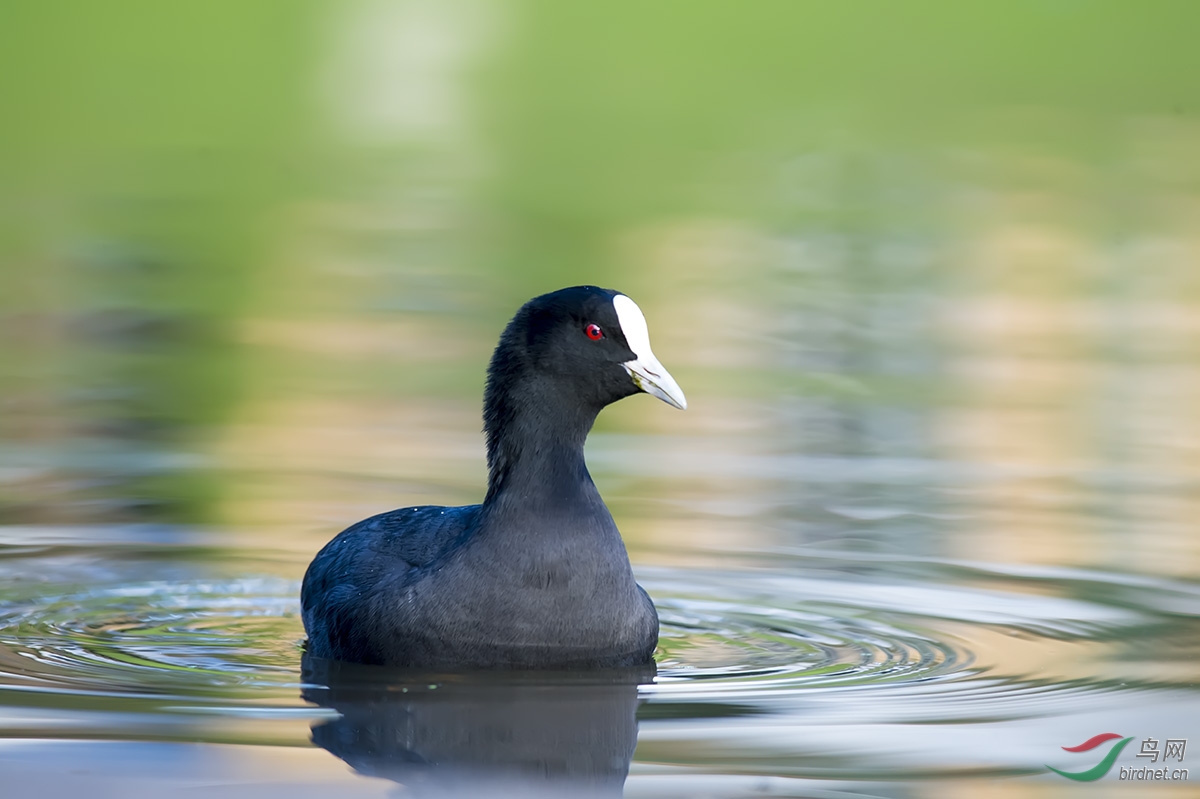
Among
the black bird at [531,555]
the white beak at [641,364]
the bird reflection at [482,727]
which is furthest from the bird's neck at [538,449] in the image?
the bird reflection at [482,727]

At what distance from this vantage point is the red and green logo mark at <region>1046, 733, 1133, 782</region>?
5.01 metres

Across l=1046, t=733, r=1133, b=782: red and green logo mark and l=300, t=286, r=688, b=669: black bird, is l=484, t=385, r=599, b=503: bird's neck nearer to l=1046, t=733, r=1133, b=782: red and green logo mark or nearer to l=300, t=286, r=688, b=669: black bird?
l=300, t=286, r=688, b=669: black bird

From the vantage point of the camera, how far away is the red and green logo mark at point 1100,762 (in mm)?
5008

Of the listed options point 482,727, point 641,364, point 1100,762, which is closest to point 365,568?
point 641,364

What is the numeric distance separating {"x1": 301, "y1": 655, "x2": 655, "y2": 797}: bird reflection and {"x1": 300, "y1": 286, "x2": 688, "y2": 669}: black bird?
89 mm

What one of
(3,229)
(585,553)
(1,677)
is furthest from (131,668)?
(3,229)

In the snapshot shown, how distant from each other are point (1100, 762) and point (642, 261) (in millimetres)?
10880

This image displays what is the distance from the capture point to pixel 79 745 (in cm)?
497

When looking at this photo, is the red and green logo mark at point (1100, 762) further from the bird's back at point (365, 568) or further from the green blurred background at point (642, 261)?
the green blurred background at point (642, 261)

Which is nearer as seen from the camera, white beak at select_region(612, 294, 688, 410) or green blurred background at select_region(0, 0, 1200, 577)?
white beak at select_region(612, 294, 688, 410)

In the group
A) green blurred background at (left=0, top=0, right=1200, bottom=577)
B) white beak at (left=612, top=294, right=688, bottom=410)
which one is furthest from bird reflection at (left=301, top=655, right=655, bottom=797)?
green blurred background at (left=0, top=0, right=1200, bottom=577)

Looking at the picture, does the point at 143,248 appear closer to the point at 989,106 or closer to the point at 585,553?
the point at 585,553

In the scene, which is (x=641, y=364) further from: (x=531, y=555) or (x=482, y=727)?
(x=482, y=727)

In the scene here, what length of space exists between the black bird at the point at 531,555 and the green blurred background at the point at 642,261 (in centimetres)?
161
